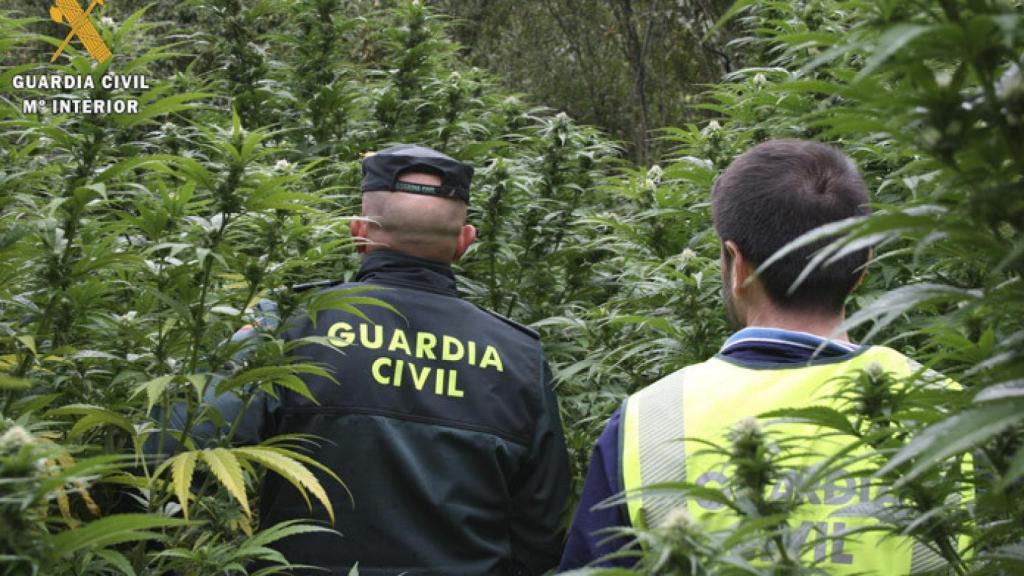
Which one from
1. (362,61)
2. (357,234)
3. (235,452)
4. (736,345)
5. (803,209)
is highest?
(362,61)

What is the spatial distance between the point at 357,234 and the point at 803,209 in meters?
1.72

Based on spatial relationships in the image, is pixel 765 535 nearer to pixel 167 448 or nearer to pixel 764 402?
pixel 764 402

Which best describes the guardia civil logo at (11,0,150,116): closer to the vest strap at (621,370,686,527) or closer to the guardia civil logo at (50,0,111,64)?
the guardia civil logo at (50,0,111,64)

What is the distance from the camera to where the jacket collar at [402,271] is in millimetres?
3484

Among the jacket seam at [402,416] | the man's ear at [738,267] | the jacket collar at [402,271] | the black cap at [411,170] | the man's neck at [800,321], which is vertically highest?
the black cap at [411,170]

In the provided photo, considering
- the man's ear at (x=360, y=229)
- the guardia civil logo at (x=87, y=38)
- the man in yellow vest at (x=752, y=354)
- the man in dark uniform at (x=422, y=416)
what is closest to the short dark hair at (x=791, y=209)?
the man in yellow vest at (x=752, y=354)

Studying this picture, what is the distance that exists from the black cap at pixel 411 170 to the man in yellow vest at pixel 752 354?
3.95ft

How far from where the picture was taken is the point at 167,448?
8.82ft

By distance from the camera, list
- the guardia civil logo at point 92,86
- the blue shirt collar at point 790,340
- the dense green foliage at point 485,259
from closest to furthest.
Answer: the dense green foliage at point 485,259 → the blue shirt collar at point 790,340 → the guardia civil logo at point 92,86

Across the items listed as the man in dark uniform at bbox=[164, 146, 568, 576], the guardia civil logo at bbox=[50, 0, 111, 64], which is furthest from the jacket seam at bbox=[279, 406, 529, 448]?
the guardia civil logo at bbox=[50, 0, 111, 64]

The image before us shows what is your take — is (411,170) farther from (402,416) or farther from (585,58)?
(585,58)

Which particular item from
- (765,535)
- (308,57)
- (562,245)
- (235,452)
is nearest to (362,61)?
(308,57)

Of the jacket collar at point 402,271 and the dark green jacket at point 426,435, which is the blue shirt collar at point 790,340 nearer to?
the dark green jacket at point 426,435

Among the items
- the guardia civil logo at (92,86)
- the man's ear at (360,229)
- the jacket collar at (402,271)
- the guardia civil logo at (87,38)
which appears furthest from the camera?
the man's ear at (360,229)
